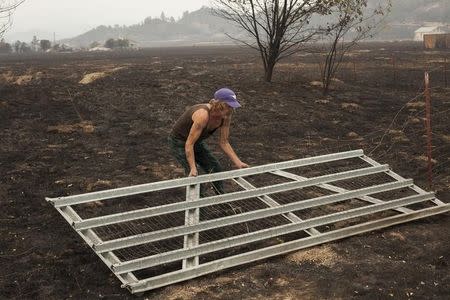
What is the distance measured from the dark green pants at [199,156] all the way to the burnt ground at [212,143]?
4.35ft

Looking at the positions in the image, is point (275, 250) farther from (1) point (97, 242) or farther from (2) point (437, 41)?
(2) point (437, 41)

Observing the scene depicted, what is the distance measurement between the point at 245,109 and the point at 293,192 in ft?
17.6

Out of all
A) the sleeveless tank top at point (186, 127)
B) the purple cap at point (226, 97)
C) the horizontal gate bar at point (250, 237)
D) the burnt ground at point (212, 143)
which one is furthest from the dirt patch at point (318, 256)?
the purple cap at point (226, 97)

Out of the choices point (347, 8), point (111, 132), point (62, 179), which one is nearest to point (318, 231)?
point (62, 179)

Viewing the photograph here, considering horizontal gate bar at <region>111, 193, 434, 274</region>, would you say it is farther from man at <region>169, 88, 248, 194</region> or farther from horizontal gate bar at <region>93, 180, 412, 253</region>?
man at <region>169, 88, 248, 194</region>

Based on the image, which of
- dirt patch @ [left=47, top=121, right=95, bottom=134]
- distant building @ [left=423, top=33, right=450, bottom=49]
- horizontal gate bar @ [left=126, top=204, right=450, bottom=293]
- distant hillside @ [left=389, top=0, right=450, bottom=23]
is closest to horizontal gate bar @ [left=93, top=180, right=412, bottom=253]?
horizontal gate bar @ [left=126, top=204, right=450, bottom=293]

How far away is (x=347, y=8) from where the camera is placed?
1398cm

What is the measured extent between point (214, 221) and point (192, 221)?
0.72 ft

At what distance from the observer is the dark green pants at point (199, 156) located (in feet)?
17.6

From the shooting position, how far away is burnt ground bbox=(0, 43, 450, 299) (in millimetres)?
4273

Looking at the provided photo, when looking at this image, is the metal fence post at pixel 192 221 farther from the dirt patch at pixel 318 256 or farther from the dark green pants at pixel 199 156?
the dirt patch at pixel 318 256

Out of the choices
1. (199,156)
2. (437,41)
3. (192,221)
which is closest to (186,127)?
(199,156)

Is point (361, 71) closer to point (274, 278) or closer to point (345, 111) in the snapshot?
point (345, 111)

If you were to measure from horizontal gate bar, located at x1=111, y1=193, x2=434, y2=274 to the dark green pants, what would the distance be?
2.92 ft
